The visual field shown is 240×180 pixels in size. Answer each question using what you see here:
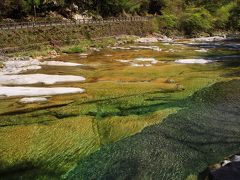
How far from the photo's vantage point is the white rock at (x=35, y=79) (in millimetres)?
27562

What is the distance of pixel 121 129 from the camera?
17.4 m

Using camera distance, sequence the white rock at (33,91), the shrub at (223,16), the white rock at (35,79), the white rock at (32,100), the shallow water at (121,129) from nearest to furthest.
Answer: the shallow water at (121,129) < the white rock at (32,100) < the white rock at (33,91) < the white rock at (35,79) < the shrub at (223,16)

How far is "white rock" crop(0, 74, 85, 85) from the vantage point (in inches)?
1085

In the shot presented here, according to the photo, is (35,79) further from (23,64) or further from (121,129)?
(121,129)

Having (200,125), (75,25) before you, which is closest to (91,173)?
(200,125)

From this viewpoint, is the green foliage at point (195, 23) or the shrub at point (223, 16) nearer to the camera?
the green foliage at point (195, 23)

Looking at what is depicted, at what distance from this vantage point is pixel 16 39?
47.2 metres

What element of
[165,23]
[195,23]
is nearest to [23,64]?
[165,23]

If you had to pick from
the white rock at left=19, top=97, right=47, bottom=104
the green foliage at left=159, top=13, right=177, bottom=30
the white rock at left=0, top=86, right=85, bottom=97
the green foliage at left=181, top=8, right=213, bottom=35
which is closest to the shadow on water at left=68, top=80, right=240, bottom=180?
the white rock at left=19, top=97, right=47, bottom=104

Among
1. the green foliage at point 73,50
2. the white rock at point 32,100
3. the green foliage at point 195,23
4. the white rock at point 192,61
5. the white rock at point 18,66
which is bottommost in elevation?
the white rock at point 32,100

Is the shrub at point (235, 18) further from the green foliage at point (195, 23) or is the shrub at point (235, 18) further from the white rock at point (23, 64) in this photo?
the white rock at point (23, 64)

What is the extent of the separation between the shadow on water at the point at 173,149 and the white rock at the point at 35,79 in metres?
11.5

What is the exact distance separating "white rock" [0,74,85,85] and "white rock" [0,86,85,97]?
230 cm

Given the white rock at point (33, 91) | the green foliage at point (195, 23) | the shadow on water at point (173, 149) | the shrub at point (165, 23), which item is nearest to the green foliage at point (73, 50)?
the white rock at point (33, 91)
